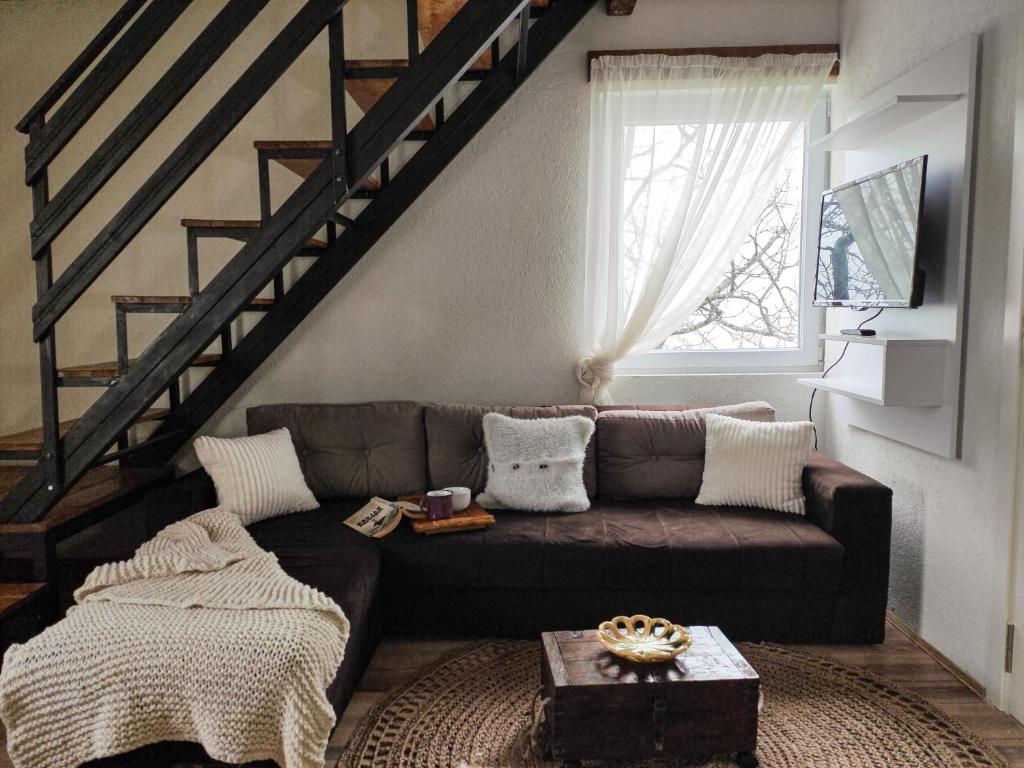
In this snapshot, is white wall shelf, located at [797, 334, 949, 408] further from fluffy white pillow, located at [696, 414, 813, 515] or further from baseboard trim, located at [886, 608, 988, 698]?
baseboard trim, located at [886, 608, 988, 698]

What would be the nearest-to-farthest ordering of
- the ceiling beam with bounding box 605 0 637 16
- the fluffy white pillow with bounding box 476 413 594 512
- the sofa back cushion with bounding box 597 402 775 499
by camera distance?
the fluffy white pillow with bounding box 476 413 594 512 → the sofa back cushion with bounding box 597 402 775 499 → the ceiling beam with bounding box 605 0 637 16

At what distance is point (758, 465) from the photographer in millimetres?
2992

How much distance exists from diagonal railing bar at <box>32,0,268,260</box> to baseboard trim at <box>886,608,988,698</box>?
311 cm

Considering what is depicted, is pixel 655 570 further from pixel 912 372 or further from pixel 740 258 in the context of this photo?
pixel 740 258

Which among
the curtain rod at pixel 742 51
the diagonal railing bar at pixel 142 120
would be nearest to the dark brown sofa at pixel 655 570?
the diagonal railing bar at pixel 142 120

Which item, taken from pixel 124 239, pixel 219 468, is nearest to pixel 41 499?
pixel 219 468

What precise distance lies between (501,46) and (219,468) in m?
2.21

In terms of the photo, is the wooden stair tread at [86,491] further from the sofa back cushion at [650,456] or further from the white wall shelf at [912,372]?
the white wall shelf at [912,372]

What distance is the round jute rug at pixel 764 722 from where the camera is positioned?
2.04 m

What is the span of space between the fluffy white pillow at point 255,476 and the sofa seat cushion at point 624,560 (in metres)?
0.50

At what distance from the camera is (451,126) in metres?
3.37

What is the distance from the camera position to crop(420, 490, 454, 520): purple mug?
2807 mm

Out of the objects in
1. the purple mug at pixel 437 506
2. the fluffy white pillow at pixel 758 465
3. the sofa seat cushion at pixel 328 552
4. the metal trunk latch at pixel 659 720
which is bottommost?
the metal trunk latch at pixel 659 720

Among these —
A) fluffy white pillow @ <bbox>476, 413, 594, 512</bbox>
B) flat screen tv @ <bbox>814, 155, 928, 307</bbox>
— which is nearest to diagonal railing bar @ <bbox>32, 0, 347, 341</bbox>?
fluffy white pillow @ <bbox>476, 413, 594, 512</bbox>
